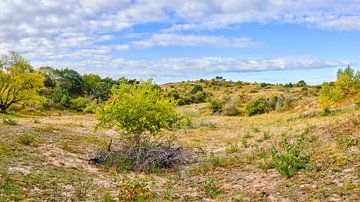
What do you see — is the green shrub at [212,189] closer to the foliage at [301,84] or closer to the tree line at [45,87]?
Result: the tree line at [45,87]

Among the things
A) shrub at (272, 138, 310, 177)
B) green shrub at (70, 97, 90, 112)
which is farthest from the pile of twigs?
green shrub at (70, 97, 90, 112)

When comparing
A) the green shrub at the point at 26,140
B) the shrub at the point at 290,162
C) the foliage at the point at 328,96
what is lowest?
the shrub at the point at 290,162

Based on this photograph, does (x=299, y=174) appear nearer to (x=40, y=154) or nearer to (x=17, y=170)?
(x=17, y=170)

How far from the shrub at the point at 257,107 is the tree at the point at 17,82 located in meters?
23.3

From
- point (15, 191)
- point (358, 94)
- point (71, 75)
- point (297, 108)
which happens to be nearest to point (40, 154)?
point (15, 191)

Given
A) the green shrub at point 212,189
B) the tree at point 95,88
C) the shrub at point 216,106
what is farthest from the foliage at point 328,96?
the tree at point 95,88

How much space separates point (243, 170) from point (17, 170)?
6.77 metres

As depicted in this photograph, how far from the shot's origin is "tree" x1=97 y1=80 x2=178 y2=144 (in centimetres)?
1606

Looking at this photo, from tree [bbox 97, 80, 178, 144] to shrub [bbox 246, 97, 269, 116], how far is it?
30.5 meters

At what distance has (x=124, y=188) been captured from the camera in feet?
33.9

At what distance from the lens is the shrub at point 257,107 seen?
46375 mm

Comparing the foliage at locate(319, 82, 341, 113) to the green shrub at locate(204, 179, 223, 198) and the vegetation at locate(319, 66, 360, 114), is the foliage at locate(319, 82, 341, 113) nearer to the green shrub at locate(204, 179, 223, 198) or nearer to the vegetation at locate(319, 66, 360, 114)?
→ the vegetation at locate(319, 66, 360, 114)

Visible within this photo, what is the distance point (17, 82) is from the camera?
40.9 meters

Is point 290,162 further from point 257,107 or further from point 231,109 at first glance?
point 231,109
